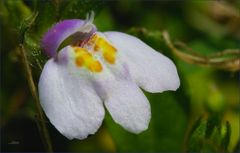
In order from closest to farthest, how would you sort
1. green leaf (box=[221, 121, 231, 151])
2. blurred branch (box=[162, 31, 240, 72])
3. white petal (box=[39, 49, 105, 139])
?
white petal (box=[39, 49, 105, 139])
green leaf (box=[221, 121, 231, 151])
blurred branch (box=[162, 31, 240, 72])

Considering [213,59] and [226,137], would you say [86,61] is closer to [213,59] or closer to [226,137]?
[226,137]

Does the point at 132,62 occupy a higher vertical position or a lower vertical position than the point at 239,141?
higher

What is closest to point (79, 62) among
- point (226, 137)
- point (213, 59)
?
point (226, 137)

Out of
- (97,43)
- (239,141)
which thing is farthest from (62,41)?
(239,141)

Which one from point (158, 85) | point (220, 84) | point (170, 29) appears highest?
point (158, 85)

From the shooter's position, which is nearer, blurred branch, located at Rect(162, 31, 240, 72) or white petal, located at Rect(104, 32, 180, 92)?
white petal, located at Rect(104, 32, 180, 92)

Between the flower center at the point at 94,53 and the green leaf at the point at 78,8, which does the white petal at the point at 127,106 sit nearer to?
the flower center at the point at 94,53

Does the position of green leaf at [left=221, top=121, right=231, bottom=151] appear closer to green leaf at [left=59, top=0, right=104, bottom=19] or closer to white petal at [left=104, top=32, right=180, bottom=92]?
white petal at [left=104, top=32, right=180, bottom=92]

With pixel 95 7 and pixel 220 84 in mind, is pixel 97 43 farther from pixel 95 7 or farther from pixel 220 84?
pixel 220 84

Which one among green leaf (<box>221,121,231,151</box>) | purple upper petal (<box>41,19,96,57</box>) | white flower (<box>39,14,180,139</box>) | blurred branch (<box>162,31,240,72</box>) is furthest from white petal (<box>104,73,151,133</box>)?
blurred branch (<box>162,31,240,72</box>)
